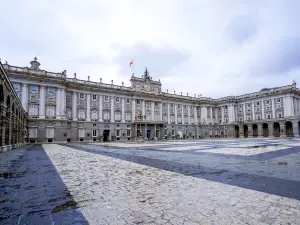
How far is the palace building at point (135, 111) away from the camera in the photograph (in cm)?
3809

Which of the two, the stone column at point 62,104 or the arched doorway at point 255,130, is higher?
the stone column at point 62,104

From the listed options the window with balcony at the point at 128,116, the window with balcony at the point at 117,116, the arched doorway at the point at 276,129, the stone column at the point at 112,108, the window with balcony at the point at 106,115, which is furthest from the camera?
the arched doorway at the point at 276,129

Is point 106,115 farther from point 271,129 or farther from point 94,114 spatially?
point 271,129

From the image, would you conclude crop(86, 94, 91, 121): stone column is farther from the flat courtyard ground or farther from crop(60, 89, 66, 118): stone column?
the flat courtyard ground

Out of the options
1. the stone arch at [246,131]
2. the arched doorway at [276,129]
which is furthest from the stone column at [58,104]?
the arched doorway at [276,129]

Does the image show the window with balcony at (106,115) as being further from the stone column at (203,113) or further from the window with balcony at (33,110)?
the stone column at (203,113)

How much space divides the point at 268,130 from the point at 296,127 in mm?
8442

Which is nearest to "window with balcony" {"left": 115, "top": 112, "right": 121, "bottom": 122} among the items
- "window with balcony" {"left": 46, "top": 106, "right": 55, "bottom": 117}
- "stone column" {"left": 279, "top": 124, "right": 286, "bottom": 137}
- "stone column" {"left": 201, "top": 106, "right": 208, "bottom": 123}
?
"window with balcony" {"left": 46, "top": 106, "right": 55, "bottom": 117}

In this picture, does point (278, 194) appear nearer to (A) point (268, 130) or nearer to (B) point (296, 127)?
(B) point (296, 127)

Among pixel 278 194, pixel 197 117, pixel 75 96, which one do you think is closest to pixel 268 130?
pixel 197 117

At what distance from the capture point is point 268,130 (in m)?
59.7

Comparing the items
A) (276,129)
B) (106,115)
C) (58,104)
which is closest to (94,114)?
(106,115)

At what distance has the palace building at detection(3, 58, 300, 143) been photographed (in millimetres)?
38094

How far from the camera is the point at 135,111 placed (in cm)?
5288
